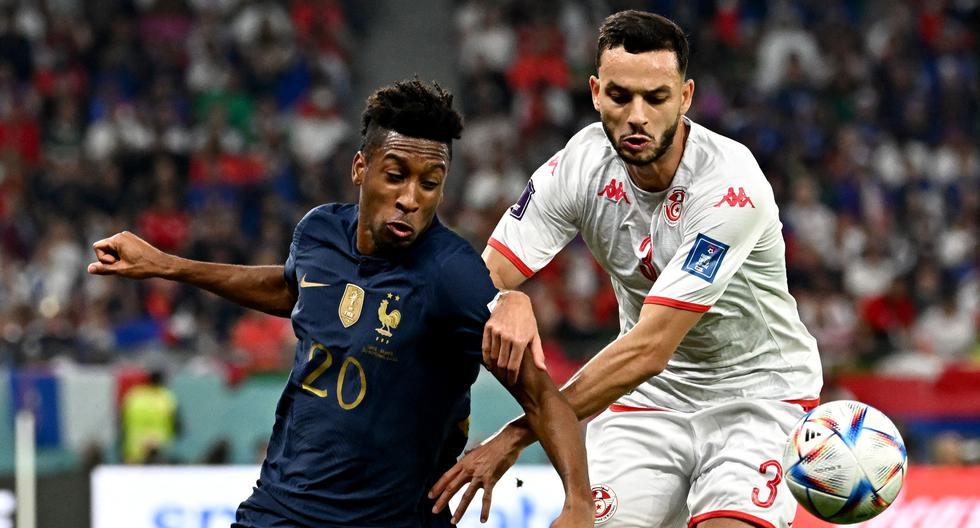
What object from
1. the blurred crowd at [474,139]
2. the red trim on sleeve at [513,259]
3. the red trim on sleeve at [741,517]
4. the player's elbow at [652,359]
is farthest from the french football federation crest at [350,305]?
the blurred crowd at [474,139]

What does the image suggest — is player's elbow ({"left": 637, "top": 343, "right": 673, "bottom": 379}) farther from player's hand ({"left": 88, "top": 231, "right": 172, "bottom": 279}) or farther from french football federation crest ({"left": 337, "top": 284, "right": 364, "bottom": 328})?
player's hand ({"left": 88, "top": 231, "right": 172, "bottom": 279})

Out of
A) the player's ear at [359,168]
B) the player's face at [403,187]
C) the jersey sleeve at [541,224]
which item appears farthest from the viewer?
the jersey sleeve at [541,224]

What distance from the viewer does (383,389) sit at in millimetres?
3895

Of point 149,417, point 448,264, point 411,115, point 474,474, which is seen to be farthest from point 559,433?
point 149,417

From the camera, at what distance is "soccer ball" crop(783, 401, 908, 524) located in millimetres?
4598

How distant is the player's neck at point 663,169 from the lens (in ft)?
15.2

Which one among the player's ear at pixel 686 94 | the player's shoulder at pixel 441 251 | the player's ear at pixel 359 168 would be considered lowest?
the player's shoulder at pixel 441 251

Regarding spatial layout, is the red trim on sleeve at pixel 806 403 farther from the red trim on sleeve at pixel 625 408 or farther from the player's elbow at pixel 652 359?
the player's elbow at pixel 652 359

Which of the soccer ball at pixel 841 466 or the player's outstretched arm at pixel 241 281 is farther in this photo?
the soccer ball at pixel 841 466

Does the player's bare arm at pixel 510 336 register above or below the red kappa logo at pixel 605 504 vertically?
above

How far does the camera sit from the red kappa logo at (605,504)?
4883mm

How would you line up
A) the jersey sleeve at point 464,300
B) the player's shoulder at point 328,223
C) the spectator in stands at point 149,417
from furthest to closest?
the spectator in stands at point 149,417 < the player's shoulder at point 328,223 < the jersey sleeve at point 464,300

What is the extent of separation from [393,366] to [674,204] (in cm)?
127

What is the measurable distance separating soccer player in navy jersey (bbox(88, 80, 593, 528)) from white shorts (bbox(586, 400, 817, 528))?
103cm
